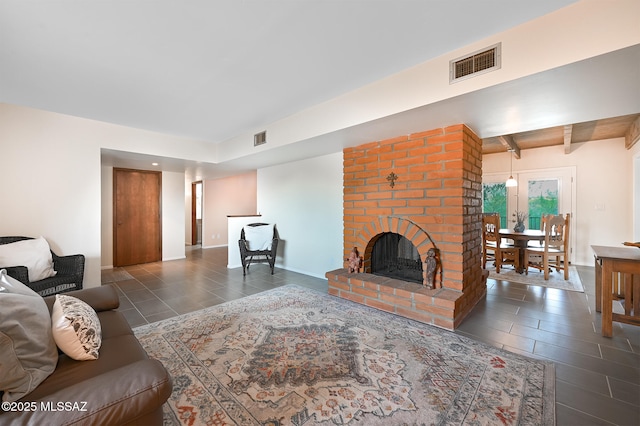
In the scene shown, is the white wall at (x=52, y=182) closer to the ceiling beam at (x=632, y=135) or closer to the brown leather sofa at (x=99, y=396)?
the brown leather sofa at (x=99, y=396)

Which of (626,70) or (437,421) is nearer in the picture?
(437,421)

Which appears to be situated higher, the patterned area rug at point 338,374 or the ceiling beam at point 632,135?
the ceiling beam at point 632,135

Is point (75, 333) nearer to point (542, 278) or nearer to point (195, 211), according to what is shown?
point (542, 278)

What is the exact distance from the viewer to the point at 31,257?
293 centimetres

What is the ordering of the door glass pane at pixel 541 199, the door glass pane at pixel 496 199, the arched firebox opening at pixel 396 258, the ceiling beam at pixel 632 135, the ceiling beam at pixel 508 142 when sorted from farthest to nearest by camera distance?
the door glass pane at pixel 496 199 < the door glass pane at pixel 541 199 < the ceiling beam at pixel 508 142 < the ceiling beam at pixel 632 135 < the arched firebox opening at pixel 396 258

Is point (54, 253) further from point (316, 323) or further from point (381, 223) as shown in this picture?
point (381, 223)

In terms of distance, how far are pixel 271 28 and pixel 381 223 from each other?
7.94 ft

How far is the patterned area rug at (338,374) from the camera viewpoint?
5.00 ft

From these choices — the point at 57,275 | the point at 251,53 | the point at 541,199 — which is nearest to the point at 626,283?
the point at 541,199

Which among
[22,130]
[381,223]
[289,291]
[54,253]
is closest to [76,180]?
[22,130]

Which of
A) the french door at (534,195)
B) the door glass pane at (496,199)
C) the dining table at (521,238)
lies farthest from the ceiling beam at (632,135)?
the door glass pane at (496,199)

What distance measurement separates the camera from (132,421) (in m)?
0.99

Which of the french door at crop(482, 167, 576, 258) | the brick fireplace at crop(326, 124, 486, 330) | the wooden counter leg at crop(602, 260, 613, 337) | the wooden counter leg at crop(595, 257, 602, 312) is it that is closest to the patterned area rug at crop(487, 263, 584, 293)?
the wooden counter leg at crop(595, 257, 602, 312)

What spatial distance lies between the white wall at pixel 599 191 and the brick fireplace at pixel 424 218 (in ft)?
11.6
